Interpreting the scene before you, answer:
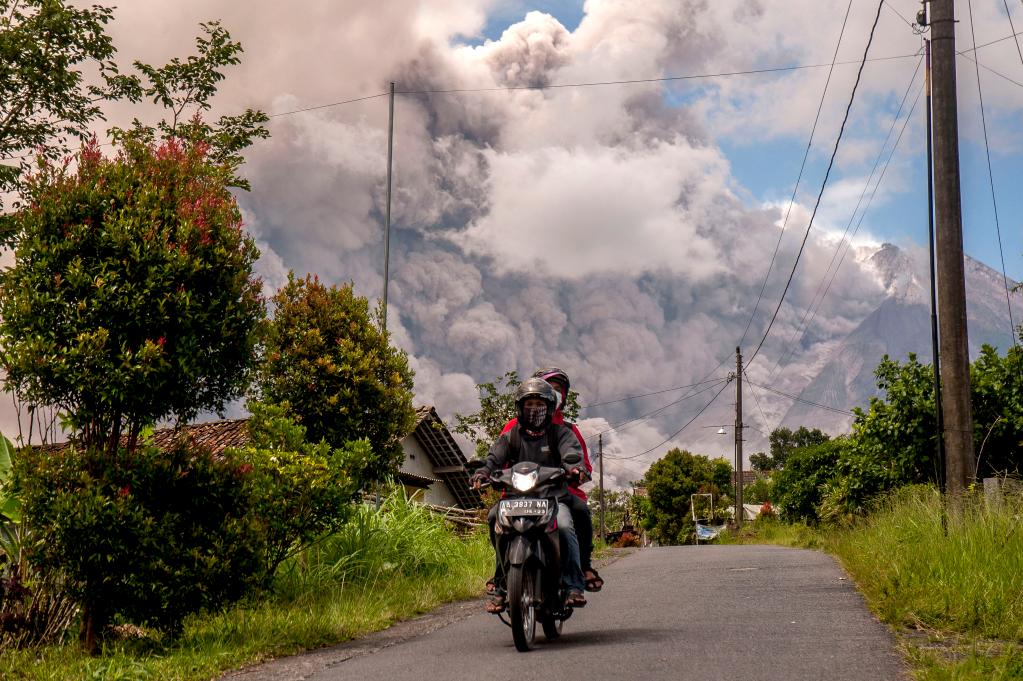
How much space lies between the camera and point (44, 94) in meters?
20.6

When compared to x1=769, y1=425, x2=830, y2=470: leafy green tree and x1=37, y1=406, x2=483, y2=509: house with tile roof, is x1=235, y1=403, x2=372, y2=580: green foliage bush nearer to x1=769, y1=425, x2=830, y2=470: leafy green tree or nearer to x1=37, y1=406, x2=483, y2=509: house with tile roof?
x1=37, y1=406, x2=483, y2=509: house with tile roof

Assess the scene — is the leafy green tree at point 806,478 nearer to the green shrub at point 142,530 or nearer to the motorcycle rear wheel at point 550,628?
the motorcycle rear wheel at point 550,628

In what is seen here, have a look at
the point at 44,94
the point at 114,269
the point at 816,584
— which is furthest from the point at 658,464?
the point at 114,269

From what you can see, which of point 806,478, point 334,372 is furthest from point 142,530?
point 806,478

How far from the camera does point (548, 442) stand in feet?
25.0

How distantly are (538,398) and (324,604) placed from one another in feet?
12.2

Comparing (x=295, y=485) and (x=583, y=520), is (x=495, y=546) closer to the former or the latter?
(x=583, y=520)

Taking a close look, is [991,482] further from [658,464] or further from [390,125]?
[658,464]

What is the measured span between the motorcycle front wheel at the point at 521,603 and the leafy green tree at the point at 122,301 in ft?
9.61

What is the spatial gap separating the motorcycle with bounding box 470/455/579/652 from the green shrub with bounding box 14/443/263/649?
208 centimetres

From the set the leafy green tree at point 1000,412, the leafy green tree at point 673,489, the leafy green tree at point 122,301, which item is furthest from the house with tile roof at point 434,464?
the leafy green tree at point 673,489

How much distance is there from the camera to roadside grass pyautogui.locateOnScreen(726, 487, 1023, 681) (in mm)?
5902

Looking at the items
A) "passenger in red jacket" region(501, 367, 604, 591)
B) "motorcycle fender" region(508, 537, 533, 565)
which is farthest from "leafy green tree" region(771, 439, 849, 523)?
"motorcycle fender" region(508, 537, 533, 565)

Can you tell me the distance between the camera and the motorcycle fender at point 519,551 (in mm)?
6871
